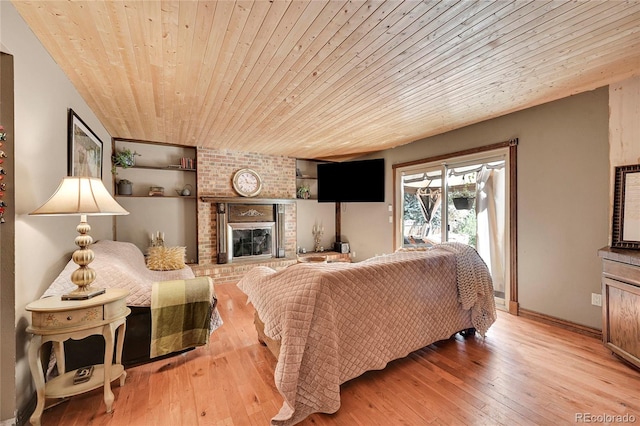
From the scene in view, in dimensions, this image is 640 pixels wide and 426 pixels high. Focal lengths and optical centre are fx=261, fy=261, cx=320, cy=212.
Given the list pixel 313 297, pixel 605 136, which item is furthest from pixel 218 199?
pixel 605 136

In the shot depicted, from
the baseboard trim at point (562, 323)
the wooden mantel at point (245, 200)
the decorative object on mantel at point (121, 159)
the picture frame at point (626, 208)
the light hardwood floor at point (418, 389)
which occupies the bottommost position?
the light hardwood floor at point (418, 389)

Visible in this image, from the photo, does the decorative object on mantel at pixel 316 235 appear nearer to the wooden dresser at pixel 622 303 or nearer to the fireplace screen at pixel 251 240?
the fireplace screen at pixel 251 240

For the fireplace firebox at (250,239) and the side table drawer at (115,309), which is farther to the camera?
the fireplace firebox at (250,239)

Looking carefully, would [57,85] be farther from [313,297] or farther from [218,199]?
[218,199]

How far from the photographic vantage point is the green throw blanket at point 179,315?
6.65 feet

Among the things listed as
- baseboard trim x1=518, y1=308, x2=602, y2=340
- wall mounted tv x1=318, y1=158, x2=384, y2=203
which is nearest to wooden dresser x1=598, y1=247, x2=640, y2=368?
baseboard trim x1=518, y1=308, x2=602, y2=340

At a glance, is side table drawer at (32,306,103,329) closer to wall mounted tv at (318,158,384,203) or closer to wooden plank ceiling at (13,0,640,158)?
wooden plank ceiling at (13,0,640,158)

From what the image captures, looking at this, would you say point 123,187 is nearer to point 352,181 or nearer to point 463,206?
point 352,181

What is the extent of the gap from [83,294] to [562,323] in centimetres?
424

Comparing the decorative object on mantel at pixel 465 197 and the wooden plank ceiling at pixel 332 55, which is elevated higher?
the wooden plank ceiling at pixel 332 55

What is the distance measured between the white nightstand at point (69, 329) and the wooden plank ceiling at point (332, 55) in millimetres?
1695

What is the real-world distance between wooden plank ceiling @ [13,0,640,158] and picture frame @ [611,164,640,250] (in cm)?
87

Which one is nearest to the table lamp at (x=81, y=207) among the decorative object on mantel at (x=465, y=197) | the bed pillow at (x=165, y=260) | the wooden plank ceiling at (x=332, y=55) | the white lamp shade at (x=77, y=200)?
the white lamp shade at (x=77, y=200)

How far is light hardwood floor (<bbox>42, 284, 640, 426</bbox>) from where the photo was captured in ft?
5.16
